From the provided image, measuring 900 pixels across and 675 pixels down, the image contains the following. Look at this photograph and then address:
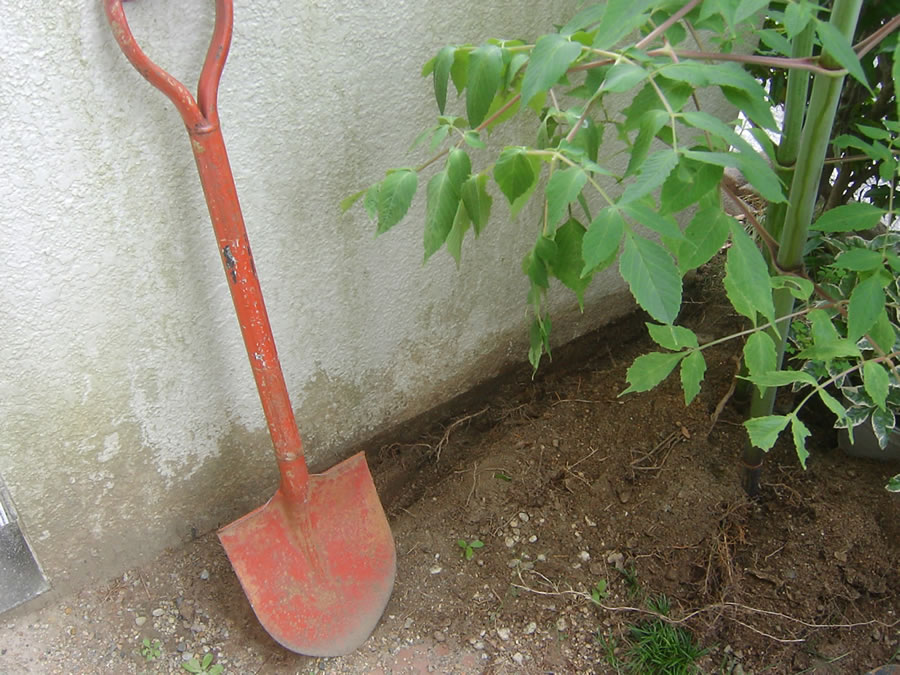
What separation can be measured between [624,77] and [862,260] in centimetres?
72

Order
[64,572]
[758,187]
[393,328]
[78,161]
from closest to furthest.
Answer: [758,187] → [78,161] → [64,572] → [393,328]

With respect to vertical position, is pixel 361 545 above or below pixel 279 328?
below

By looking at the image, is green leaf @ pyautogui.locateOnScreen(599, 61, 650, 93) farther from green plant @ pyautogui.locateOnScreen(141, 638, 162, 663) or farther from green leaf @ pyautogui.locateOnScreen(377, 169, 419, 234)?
green plant @ pyautogui.locateOnScreen(141, 638, 162, 663)

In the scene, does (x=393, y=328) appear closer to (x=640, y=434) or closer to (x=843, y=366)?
(x=640, y=434)

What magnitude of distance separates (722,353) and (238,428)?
143cm

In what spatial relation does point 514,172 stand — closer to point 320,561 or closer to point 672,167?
point 672,167

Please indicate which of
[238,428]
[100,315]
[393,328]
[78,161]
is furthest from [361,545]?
[78,161]

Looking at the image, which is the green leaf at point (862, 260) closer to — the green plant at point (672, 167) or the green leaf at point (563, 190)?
the green plant at point (672, 167)

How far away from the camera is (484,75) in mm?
1240

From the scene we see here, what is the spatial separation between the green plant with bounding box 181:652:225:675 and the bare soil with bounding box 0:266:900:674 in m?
0.02

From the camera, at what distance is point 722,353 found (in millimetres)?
2316

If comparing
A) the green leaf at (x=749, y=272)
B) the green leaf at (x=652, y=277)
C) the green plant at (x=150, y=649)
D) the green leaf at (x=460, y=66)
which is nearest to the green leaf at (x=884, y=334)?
the green leaf at (x=749, y=272)

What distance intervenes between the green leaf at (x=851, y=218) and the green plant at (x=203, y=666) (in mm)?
1566

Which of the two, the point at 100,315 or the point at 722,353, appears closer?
the point at 100,315
